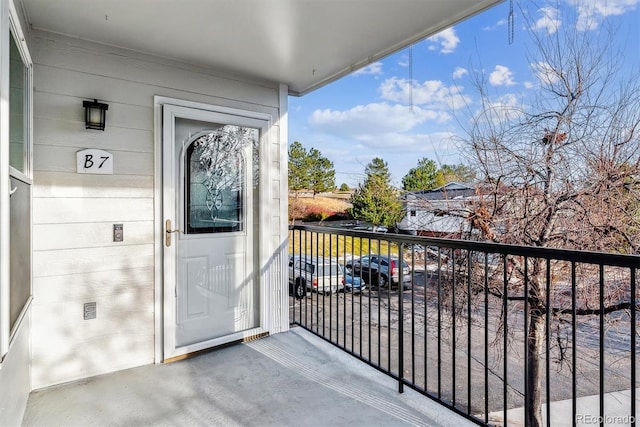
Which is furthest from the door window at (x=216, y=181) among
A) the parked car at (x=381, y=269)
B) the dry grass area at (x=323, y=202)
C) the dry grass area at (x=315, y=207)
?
the dry grass area at (x=315, y=207)

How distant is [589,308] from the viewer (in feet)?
12.6

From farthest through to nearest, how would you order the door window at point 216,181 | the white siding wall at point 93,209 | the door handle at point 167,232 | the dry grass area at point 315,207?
the dry grass area at point 315,207 < the door window at point 216,181 < the door handle at point 167,232 < the white siding wall at point 93,209

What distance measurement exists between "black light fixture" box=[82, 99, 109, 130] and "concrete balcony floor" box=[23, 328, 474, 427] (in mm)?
1718

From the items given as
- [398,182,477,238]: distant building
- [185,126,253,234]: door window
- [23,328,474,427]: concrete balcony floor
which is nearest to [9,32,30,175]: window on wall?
[185,126,253,234]: door window

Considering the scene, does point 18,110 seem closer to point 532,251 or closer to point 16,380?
point 16,380

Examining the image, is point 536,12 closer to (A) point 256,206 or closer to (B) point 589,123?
(B) point 589,123

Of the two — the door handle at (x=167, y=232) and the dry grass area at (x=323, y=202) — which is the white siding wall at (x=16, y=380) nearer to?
the door handle at (x=167, y=232)

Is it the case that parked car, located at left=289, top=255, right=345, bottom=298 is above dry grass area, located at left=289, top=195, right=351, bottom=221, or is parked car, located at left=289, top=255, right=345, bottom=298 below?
below

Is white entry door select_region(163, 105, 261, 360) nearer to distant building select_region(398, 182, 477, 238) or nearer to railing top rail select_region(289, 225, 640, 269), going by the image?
railing top rail select_region(289, 225, 640, 269)

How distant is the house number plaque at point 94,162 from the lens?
7.64 feet

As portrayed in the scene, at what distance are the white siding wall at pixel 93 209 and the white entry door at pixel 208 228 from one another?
0.42 ft

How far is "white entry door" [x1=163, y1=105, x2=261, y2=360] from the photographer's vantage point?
266cm

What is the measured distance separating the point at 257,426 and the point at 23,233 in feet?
5.20

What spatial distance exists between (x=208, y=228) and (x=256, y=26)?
1.57m
